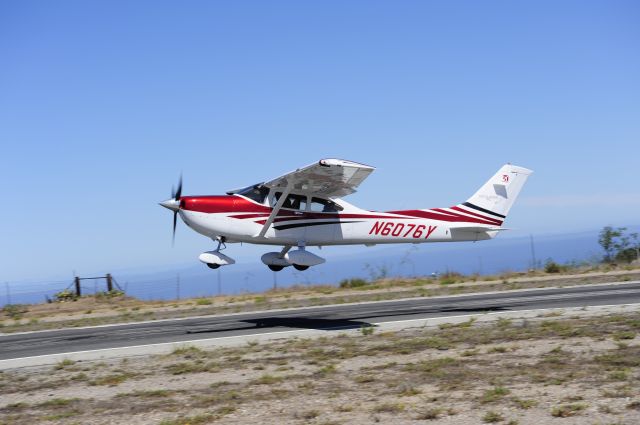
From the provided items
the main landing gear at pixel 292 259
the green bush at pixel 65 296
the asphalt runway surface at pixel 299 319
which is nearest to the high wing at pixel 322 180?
the main landing gear at pixel 292 259

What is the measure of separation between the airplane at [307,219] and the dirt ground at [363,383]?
18.5ft

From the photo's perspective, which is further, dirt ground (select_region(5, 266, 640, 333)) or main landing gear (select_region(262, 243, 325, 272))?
dirt ground (select_region(5, 266, 640, 333))

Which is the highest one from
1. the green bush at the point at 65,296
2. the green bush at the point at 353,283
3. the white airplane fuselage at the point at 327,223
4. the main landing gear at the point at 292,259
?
the white airplane fuselage at the point at 327,223

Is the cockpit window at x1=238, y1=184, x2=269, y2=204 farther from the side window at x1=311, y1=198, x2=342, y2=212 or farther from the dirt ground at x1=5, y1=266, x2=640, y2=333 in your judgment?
the dirt ground at x1=5, y1=266, x2=640, y2=333

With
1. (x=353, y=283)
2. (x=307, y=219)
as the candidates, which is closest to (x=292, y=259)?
(x=307, y=219)

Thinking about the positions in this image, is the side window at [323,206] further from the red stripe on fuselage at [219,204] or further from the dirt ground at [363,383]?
the dirt ground at [363,383]

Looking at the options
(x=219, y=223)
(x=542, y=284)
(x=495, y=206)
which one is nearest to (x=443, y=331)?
(x=219, y=223)

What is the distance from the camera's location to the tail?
2239cm

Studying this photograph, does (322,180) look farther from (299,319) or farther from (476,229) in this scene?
(476,229)

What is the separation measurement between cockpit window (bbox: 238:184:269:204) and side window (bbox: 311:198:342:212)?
4.62 ft

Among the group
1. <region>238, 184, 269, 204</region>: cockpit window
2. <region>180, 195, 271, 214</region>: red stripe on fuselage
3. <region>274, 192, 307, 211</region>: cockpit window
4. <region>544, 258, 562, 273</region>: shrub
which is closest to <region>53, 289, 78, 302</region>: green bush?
<region>180, 195, 271, 214</region>: red stripe on fuselage

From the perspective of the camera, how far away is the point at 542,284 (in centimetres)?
2852

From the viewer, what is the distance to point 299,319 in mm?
19422

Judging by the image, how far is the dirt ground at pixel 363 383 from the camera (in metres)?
8.14
